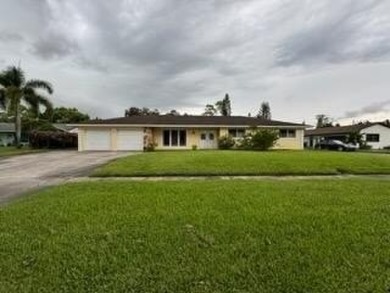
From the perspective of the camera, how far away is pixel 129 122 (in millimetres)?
40594

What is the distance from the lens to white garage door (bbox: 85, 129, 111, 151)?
39.7 meters

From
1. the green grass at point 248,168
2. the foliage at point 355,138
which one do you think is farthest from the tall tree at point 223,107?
the green grass at point 248,168

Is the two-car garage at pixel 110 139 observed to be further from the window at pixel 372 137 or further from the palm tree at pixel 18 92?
the window at pixel 372 137

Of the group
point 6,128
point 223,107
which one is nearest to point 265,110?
point 223,107

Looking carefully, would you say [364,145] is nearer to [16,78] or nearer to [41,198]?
[16,78]

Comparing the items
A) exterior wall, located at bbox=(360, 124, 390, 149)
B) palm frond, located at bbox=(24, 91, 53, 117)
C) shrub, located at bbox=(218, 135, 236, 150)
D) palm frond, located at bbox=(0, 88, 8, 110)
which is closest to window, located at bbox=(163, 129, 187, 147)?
shrub, located at bbox=(218, 135, 236, 150)

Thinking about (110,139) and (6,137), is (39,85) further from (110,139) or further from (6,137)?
(6,137)

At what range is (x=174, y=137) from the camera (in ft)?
138

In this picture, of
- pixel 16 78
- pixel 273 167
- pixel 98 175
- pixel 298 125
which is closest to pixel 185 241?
pixel 98 175

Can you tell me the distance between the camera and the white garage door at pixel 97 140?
39.7 metres

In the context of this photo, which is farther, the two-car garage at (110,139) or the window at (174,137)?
the window at (174,137)

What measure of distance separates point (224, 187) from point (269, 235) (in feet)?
18.7

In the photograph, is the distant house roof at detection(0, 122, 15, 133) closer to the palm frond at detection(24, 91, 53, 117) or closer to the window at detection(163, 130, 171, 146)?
the palm frond at detection(24, 91, 53, 117)

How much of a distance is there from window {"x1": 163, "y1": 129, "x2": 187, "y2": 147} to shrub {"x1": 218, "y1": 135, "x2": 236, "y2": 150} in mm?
3510
